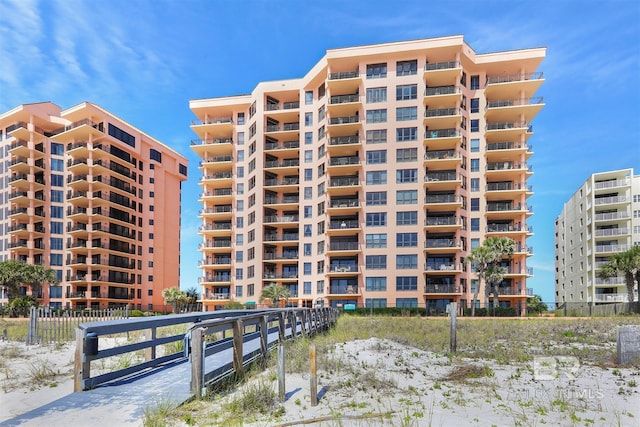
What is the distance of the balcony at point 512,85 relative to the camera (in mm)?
63597

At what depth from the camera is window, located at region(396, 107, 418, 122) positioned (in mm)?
62562

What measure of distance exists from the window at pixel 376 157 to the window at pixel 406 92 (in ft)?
25.0

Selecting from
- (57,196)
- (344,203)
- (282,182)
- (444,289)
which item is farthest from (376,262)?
(57,196)

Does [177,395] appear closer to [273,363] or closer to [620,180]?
[273,363]

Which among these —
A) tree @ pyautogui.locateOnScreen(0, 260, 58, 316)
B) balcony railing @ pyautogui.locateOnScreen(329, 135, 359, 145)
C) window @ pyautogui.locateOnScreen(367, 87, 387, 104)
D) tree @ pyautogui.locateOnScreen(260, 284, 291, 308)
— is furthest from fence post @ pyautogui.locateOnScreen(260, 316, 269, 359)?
tree @ pyautogui.locateOnScreen(0, 260, 58, 316)

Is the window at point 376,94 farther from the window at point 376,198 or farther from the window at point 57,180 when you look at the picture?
the window at point 57,180

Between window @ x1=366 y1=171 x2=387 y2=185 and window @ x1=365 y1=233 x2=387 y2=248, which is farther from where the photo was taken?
window @ x1=366 y1=171 x2=387 y2=185

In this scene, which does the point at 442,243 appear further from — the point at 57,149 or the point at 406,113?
the point at 57,149

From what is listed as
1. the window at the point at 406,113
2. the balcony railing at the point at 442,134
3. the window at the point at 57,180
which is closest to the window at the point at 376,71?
the window at the point at 406,113

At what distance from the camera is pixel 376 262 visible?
61.4 metres

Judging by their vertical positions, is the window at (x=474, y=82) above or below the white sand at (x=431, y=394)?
above

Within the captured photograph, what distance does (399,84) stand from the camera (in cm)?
6328

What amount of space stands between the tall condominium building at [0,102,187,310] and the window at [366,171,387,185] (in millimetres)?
43875

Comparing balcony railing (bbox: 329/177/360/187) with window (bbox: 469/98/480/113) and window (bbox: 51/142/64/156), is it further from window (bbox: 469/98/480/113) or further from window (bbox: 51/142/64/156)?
window (bbox: 51/142/64/156)
